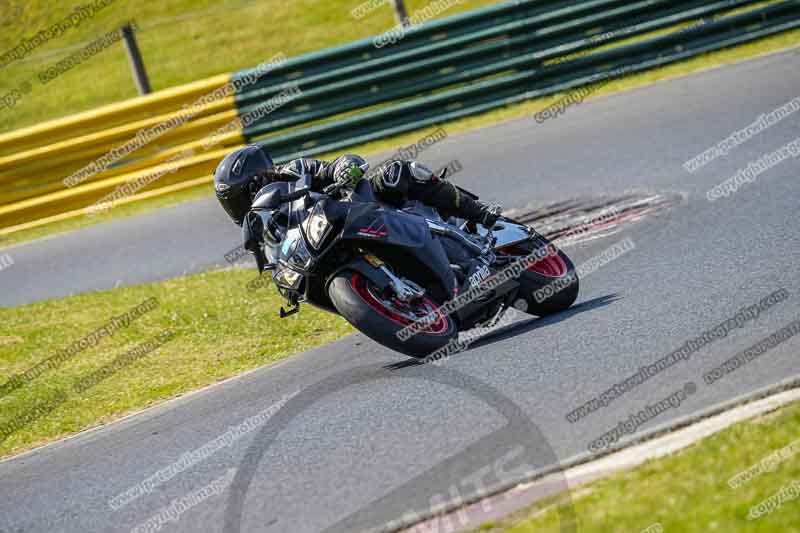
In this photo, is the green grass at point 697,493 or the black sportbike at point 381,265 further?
the black sportbike at point 381,265

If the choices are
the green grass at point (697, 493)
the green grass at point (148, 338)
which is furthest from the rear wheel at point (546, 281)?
the green grass at point (697, 493)

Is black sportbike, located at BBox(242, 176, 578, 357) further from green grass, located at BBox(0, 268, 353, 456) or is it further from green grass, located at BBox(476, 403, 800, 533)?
green grass, located at BBox(476, 403, 800, 533)

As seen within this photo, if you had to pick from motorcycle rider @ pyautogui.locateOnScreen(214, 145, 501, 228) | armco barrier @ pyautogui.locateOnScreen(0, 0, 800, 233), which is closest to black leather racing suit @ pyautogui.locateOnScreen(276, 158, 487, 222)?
motorcycle rider @ pyautogui.locateOnScreen(214, 145, 501, 228)

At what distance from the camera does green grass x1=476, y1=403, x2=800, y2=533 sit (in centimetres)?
395

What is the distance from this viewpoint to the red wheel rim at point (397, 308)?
6727 millimetres

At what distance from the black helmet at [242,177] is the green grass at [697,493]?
3348 millimetres

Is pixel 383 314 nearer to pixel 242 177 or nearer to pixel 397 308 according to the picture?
pixel 397 308

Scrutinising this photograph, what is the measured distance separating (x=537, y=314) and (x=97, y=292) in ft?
19.3

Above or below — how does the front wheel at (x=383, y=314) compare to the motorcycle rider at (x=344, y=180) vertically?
below

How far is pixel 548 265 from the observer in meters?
7.86

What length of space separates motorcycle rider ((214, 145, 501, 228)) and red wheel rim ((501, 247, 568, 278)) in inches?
10.5

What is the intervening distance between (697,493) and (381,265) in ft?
10.0

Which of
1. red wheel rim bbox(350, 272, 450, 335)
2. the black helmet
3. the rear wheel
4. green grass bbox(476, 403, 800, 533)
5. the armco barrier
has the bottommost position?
the armco barrier

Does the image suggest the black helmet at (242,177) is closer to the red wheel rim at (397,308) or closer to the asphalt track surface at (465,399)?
the red wheel rim at (397,308)
